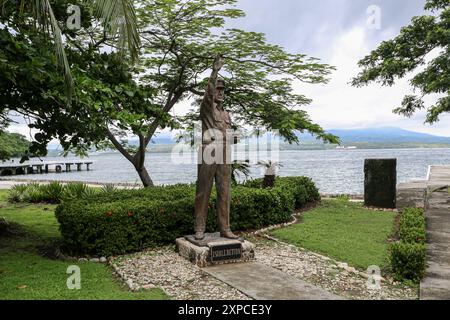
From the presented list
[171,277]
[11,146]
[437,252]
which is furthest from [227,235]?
[11,146]

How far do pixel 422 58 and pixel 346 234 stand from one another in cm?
720

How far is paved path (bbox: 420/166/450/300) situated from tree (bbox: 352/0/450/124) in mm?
3251

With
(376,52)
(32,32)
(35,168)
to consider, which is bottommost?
(35,168)

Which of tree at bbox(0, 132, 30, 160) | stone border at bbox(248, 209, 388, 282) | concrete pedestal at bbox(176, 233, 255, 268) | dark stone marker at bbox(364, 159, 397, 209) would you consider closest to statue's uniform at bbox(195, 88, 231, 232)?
concrete pedestal at bbox(176, 233, 255, 268)

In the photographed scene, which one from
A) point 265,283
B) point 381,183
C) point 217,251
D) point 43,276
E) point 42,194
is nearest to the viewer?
point 265,283

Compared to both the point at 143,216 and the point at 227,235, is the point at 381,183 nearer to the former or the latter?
the point at 227,235

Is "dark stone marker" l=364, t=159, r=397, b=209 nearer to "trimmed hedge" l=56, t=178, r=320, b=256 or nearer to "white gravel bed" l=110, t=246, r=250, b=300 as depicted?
"trimmed hedge" l=56, t=178, r=320, b=256

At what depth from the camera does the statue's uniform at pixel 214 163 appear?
7156 mm

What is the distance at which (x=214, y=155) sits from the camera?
23.6ft

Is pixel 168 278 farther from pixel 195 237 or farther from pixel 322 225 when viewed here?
pixel 322 225

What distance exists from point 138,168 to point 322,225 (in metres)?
5.93

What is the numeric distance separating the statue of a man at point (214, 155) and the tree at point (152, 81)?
1160 mm

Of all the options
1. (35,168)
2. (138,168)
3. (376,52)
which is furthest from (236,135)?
(35,168)

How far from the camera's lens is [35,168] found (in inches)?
2110
